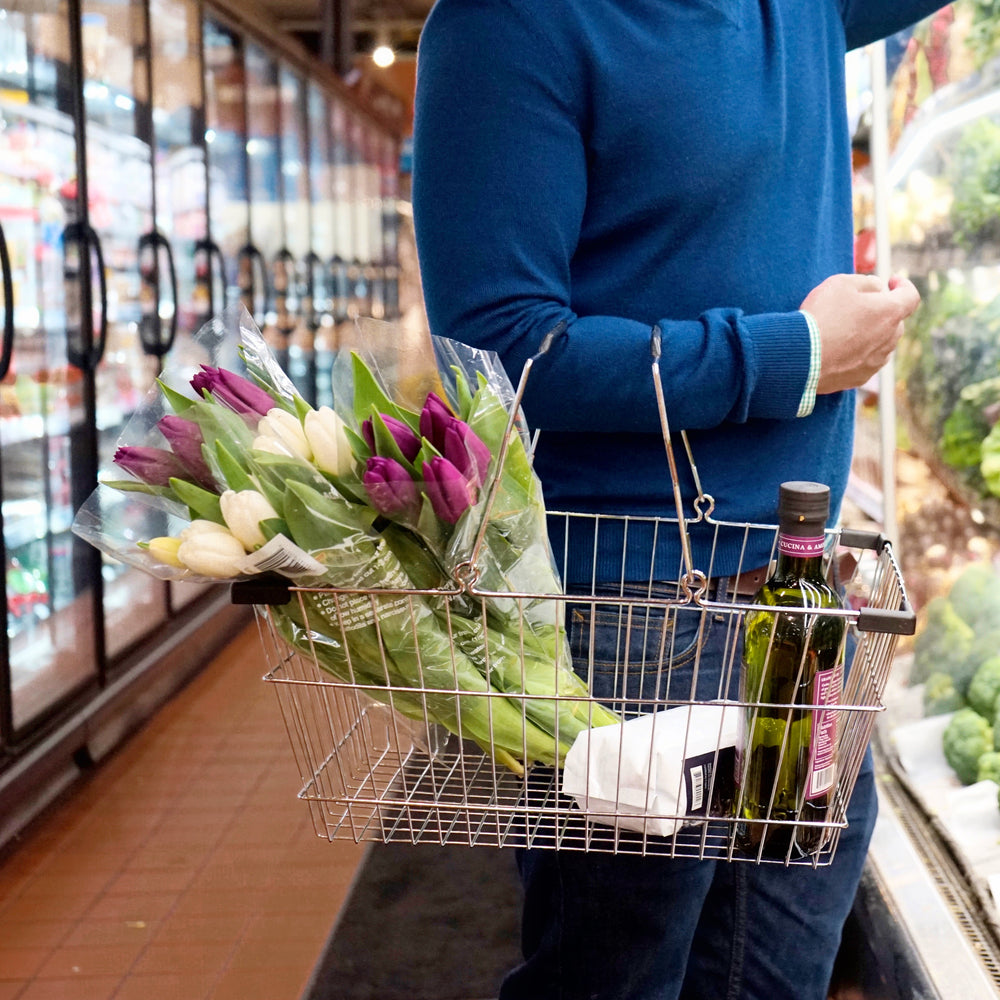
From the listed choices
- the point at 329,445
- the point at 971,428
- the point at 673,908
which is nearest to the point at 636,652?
the point at 673,908

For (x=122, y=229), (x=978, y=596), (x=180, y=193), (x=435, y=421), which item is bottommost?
(x=978, y=596)

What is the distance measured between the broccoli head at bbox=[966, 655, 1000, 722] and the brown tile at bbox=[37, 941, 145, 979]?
1.89m

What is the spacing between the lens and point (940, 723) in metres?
2.41

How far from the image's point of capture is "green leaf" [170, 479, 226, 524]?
0.89 m

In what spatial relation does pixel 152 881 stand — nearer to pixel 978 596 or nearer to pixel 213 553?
pixel 978 596

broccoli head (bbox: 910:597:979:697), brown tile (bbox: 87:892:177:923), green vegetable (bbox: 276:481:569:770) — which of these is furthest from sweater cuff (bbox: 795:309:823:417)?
brown tile (bbox: 87:892:177:923)

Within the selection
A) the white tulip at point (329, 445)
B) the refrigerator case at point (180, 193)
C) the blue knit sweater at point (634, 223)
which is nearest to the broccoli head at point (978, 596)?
the blue knit sweater at point (634, 223)

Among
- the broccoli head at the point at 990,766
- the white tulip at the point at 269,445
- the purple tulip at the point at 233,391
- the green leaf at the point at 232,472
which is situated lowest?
the broccoli head at the point at 990,766

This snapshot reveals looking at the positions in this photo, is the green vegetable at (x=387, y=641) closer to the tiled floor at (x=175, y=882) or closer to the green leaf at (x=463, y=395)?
the green leaf at (x=463, y=395)

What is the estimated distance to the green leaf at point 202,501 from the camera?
35.2 inches

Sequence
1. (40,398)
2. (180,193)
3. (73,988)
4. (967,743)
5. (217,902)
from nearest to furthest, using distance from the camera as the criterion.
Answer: (967,743) < (73,988) < (217,902) < (40,398) < (180,193)

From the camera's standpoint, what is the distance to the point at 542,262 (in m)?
1.23

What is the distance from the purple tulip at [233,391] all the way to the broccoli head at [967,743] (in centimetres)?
173

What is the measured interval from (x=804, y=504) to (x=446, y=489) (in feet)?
0.89
